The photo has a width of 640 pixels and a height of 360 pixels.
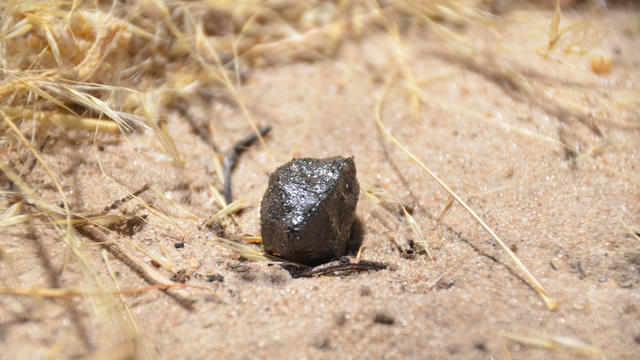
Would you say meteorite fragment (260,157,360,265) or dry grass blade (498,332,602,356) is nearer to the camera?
dry grass blade (498,332,602,356)

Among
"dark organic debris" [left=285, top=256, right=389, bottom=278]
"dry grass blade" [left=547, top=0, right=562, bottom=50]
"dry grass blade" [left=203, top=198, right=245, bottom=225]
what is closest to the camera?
"dark organic debris" [left=285, top=256, right=389, bottom=278]

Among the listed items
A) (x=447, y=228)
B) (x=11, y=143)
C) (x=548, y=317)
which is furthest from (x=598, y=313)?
(x=11, y=143)

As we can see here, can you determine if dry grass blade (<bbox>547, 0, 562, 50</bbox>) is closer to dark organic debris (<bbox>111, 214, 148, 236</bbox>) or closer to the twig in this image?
the twig

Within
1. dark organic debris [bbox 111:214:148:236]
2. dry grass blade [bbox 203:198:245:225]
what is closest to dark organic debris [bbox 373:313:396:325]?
dry grass blade [bbox 203:198:245:225]

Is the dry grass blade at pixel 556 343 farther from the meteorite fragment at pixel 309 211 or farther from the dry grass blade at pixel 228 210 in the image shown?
the dry grass blade at pixel 228 210

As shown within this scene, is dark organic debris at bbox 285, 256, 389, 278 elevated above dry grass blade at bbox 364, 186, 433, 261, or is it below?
below
